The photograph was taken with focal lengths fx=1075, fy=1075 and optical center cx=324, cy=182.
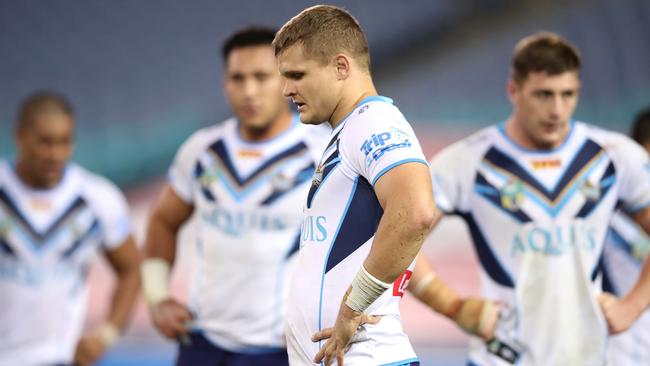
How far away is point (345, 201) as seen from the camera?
354 centimetres

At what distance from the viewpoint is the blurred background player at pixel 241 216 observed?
5.46 metres

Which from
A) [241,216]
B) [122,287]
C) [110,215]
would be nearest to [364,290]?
[241,216]

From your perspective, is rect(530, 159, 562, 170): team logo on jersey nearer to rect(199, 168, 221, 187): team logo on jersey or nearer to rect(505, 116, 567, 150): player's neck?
rect(505, 116, 567, 150): player's neck

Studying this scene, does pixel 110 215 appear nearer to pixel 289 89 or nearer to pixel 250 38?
pixel 250 38

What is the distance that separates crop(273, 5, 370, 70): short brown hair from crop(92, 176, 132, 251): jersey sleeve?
3.43 meters

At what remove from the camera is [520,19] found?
1341cm

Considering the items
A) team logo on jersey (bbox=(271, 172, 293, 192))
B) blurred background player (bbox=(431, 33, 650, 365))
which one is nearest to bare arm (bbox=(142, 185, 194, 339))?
team logo on jersey (bbox=(271, 172, 293, 192))

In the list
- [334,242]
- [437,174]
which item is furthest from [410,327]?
[334,242]

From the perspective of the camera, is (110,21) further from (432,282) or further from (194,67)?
(432,282)

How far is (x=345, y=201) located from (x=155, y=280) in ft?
8.30

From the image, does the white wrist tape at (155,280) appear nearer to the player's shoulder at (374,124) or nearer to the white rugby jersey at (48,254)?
the white rugby jersey at (48,254)

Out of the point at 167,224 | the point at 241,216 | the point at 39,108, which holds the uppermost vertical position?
the point at 39,108

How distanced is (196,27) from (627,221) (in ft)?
28.4

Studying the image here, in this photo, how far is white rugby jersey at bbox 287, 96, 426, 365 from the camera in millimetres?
3482
